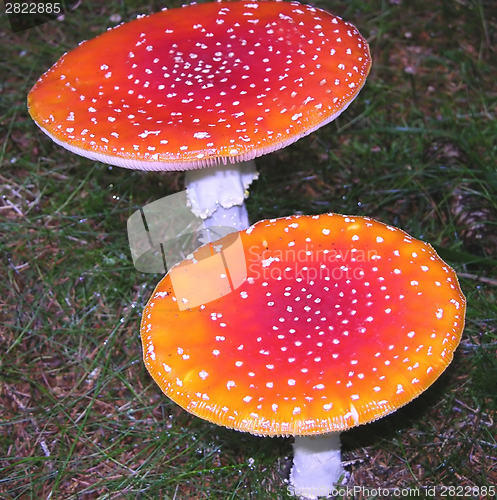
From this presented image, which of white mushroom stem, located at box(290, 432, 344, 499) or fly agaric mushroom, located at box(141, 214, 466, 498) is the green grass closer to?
white mushroom stem, located at box(290, 432, 344, 499)

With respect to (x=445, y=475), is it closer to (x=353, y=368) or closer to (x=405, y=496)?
(x=405, y=496)

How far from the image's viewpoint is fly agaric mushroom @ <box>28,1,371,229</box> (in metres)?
3.21

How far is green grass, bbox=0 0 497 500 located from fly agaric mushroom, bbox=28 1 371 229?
45.9 inches

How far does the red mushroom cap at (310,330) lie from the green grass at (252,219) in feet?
3.37

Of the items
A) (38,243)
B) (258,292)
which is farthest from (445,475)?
(38,243)

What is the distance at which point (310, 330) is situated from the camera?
295 cm

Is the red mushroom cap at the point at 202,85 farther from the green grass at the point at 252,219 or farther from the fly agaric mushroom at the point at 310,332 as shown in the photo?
the green grass at the point at 252,219

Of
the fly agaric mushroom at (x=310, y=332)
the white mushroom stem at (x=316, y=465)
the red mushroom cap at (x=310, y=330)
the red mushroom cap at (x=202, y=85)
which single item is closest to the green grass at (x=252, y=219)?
the white mushroom stem at (x=316, y=465)

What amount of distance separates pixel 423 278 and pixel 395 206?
2037 millimetres

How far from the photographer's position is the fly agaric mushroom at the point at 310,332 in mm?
2656

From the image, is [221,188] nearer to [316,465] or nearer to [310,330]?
[310,330]

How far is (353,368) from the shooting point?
2.75m

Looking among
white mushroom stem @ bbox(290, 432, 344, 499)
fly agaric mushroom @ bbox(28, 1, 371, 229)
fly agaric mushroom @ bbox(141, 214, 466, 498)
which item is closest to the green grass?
white mushroom stem @ bbox(290, 432, 344, 499)

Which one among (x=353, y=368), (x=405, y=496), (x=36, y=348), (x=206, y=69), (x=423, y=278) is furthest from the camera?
(x=36, y=348)
